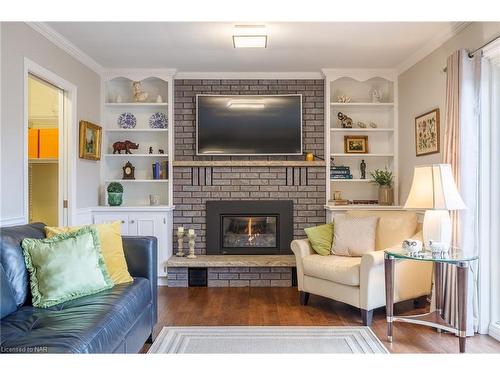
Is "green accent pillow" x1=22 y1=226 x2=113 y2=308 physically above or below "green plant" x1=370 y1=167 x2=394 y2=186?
below

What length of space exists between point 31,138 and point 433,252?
4.41 metres

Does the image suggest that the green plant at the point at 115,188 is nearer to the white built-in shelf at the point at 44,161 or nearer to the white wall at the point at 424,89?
the white built-in shelf at the point at 44,161

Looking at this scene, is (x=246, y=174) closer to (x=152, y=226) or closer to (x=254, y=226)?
(x=254, y=226)

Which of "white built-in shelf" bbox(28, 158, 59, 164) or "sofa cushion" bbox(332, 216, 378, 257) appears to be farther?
"white built-in shelf" bbox(28, 158, 59, 164)

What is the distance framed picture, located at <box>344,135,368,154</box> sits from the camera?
5.14 meters

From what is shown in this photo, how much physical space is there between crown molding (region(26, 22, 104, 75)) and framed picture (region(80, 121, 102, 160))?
0.64 meters

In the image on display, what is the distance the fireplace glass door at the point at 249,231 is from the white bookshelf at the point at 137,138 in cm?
80

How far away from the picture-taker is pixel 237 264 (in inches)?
183

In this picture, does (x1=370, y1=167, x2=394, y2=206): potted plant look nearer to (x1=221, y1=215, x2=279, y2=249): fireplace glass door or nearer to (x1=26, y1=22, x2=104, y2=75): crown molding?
(x1=221, y1=215, x2=279, y2=249): fireplace glass door

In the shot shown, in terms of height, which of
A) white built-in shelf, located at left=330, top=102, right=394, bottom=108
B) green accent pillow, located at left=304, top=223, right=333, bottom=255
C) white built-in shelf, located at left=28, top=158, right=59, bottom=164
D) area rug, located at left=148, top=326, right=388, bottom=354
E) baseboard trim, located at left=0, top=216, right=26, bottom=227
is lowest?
area rug, located at left=148, top=326, right=388, bottom=354

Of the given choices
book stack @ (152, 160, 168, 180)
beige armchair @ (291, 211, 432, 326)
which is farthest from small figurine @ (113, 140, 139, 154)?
beige armchair @ (291, 211, 432, 326)

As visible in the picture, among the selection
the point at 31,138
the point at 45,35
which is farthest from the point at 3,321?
the point at 31,138

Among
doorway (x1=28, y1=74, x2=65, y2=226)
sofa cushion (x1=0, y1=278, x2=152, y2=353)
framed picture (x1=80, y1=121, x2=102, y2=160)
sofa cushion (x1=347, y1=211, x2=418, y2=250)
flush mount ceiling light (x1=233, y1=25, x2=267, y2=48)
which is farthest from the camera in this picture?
doorway (x1=28, y1=74, x2=65, y2=226)
